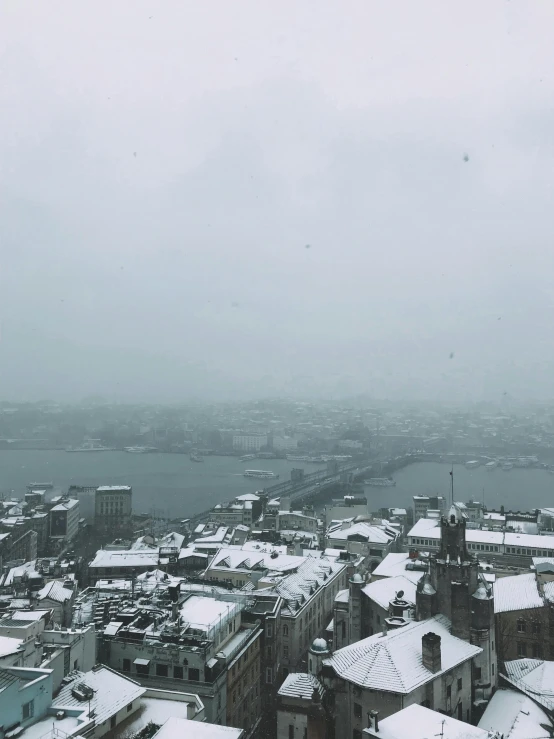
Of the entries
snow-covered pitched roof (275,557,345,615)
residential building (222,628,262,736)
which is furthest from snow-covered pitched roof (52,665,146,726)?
snow-covered pitched roof (275,557,345,615)

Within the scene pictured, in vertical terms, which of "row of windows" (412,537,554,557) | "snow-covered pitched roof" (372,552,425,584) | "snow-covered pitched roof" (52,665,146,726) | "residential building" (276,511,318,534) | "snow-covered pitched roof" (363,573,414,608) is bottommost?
"residential building" (276,511,318,534)

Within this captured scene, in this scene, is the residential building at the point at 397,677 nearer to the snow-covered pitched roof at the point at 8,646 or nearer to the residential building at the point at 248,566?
the snow-covered pitched roof at the point at 8,646

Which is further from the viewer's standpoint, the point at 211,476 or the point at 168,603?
the point at 211,476

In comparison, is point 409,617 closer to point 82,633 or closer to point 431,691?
point 431,691

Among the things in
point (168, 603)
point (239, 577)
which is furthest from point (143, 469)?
point (168, 603)

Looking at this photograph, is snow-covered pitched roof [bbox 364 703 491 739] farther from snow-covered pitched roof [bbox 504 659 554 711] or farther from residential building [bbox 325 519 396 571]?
residential building [bbox 325 519 396 571]

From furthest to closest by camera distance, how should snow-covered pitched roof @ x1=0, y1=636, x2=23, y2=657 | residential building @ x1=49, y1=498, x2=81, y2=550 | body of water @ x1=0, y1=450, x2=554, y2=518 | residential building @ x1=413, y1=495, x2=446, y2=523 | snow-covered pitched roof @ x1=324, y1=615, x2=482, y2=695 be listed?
body of water @ x1=0, y1=450, x2=554, y2=518 → residential building @ x1=413, y1=495, x2=446, y2=523 → residential building @ x1=49, y1=498, x2=81, y2=550 → snow-covered pitched roof @ x1=324, y1=615, x2=482, y2=695 → snow-covered pitched roof @ x1=0, y1=636, x2=23, y2=657

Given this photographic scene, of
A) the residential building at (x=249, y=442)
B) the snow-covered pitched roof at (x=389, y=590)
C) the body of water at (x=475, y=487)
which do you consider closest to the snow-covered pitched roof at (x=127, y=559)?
the snow-covered pitched roof at (x=389, y=590)
